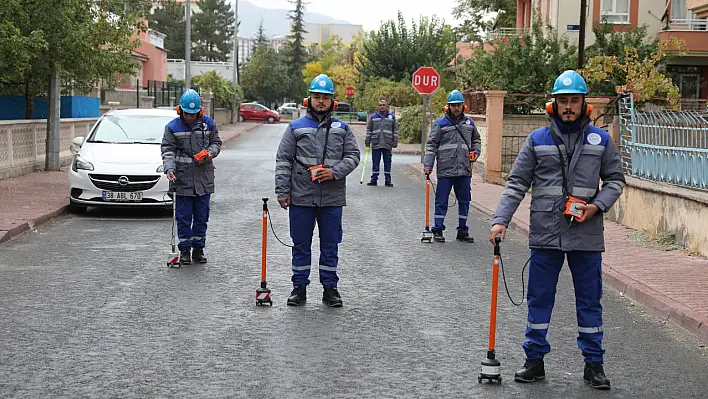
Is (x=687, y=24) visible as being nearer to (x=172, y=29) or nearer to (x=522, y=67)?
(x=522, y=67)

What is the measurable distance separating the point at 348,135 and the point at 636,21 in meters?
33.8

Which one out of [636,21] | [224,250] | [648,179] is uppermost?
[636,21]

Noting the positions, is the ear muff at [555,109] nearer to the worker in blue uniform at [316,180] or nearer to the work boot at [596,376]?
the work boot at [596,376]

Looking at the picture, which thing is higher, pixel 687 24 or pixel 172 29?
pixel 172 29

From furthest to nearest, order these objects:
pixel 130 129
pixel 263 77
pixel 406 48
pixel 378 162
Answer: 1. pixel 263 77
2. pixel 406 48
3. pixel 378 162
4. pixel 130 129

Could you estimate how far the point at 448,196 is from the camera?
540 inches

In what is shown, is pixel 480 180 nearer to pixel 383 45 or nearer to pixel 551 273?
pixel 551 273

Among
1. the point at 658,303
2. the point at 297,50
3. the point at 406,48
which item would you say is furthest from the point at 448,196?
the point at 297,50

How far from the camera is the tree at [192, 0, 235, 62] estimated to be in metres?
117

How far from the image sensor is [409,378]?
6441 mm

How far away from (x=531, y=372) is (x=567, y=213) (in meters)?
1.04

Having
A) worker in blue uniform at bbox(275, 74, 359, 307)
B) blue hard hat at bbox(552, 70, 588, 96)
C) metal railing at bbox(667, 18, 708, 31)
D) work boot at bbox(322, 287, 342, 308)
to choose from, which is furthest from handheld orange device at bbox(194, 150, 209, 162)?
metal railing at bbox(667, 18, 708, 31)

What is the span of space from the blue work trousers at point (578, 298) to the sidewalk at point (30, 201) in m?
8.08

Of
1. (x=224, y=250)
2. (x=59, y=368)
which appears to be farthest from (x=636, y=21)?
(x=59, y=368)
